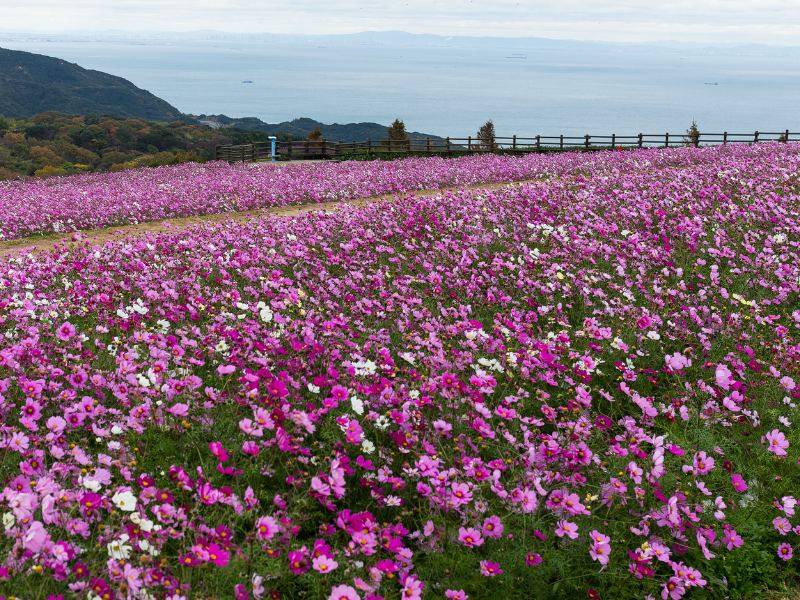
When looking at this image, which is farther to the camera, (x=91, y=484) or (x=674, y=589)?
(x=674, y=589)

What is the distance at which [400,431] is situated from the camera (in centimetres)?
439

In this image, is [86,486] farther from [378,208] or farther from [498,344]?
[378,208]

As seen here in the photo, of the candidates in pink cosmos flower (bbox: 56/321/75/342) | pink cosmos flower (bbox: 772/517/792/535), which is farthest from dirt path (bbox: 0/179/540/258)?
pink cosmos flower (bbox: 772/517/792/535)

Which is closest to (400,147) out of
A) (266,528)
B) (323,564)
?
(266,528)

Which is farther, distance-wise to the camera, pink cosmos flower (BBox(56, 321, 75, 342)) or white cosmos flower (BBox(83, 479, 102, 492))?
pink cosmos flower (BBox(56, 321, 75, 342))

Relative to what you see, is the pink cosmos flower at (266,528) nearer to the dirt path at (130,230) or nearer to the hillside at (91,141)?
the dirt path at (130,230)

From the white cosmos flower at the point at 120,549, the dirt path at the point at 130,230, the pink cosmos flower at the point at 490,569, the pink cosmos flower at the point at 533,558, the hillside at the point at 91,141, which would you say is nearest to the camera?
the white cosmos flower at the point at 120,549

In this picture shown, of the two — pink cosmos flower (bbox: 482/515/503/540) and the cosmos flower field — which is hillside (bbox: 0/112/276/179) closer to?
the cosmos flower field

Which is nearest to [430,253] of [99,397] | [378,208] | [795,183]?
[378,208]

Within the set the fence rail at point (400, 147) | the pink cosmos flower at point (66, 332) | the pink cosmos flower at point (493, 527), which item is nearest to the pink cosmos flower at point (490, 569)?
the pink cosmos flower at point (493, 527)

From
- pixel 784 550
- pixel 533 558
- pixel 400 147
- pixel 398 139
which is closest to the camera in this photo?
pixel 533 558

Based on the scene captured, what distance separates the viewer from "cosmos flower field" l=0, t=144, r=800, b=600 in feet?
11.1

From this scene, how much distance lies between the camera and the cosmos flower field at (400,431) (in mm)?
3377

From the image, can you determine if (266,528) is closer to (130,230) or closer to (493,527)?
(493,527)
